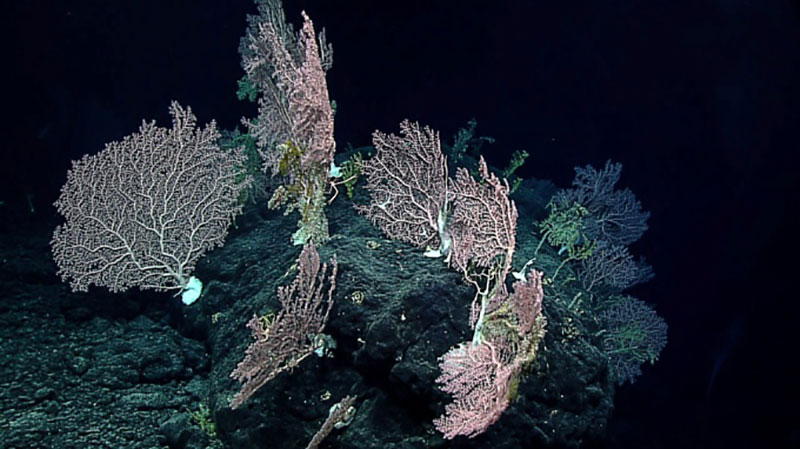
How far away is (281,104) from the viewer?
5336 mm

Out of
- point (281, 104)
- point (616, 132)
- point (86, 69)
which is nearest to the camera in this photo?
point (281, 104)

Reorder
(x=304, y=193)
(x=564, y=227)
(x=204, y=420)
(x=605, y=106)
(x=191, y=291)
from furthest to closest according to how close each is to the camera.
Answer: (x=605, y=106)
(x=564, y=227)
(x=191, y=291)
(x=304, y=193)
(x=204, y=420)

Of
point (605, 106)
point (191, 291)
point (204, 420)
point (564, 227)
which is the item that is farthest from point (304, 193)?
point (605, 106)

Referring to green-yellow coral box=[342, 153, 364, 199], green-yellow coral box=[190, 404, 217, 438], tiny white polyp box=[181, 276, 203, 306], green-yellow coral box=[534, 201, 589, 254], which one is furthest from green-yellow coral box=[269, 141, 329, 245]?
green-yellow coral box=[534, 201, 589, 254]

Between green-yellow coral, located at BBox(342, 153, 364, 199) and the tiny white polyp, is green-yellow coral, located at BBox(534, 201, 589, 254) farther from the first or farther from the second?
the tiny white polyp

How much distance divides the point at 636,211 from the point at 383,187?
15.0ft

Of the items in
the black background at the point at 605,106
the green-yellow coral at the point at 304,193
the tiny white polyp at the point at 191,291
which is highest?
the black background at the point at 605,106

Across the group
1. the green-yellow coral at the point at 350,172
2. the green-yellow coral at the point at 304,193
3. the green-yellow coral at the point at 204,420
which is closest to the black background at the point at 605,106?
the green-yellow coral at the point at 350,172

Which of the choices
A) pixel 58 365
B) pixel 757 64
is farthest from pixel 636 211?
pixel 58 365

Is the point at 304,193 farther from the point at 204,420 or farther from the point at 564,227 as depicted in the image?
the point at 564,227

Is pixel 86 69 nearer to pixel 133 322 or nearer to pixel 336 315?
pixel 133 322

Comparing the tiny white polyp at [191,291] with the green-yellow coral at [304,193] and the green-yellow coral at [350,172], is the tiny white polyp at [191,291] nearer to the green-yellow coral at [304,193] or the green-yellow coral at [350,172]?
the green-yellow coral at [304,193]

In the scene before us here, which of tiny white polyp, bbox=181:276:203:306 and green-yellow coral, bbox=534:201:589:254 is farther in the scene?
green-yellow coral, bbox=534:201:589:254

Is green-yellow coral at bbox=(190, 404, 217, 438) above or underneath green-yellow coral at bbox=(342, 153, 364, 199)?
underneath
